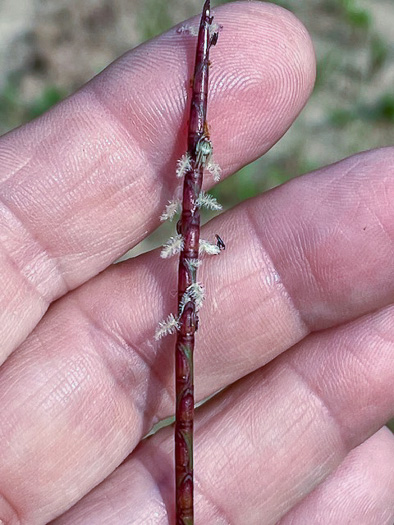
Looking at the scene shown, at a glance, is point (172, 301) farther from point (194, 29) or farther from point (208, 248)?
point (194, 29)

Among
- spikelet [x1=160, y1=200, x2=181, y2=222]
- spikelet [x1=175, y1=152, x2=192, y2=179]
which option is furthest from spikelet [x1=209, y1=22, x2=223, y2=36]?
spikelet [x1=160, y1=200, x2=181, y2=222]

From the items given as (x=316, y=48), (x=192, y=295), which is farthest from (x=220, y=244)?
(x=316, y=48)

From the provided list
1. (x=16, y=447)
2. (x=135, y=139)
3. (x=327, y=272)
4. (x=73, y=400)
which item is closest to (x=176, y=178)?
(x=135, y=139)

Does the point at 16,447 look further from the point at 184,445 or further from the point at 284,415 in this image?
the point at 284,415

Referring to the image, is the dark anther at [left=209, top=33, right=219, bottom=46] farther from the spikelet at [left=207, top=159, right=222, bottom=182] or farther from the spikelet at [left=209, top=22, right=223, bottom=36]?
the spikelet at [left=207, top=159, right=222, bottom=182]

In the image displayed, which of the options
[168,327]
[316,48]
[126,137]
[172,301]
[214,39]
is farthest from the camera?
A: [316,48]

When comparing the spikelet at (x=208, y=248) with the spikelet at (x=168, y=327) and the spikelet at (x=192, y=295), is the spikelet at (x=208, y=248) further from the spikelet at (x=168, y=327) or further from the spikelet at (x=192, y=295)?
the spikelet at (x=168, y=327)

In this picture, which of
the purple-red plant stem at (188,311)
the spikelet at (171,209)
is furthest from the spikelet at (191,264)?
the spikelet at (171,209)
